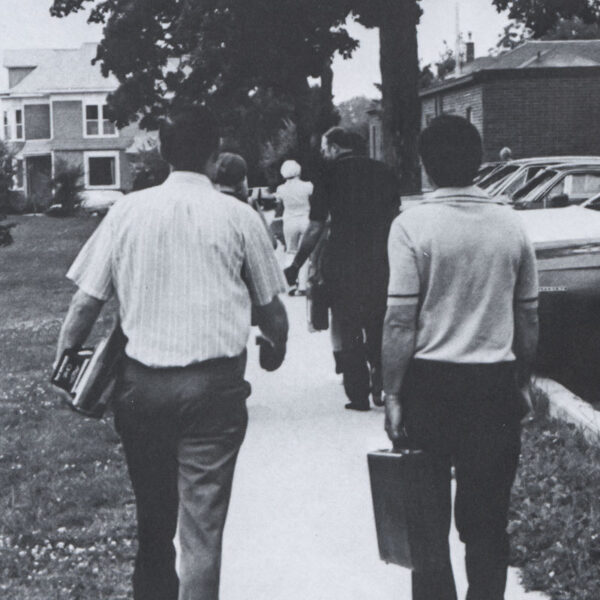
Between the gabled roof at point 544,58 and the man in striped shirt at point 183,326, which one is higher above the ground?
the gabled roof at point 544,58

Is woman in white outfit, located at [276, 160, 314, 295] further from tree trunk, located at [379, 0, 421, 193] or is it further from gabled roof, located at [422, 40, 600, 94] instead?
gabled roof, located at [422, 40, 600, 94]

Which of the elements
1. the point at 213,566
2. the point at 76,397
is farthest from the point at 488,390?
the point at 76,397

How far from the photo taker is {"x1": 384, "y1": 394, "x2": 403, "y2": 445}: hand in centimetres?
459

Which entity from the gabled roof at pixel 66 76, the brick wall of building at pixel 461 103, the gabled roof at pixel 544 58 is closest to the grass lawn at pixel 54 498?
the brick wall of building at pixel 461 103

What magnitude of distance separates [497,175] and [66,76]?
57.3 meters

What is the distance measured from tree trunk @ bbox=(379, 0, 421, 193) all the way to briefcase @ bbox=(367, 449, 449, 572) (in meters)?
21.1

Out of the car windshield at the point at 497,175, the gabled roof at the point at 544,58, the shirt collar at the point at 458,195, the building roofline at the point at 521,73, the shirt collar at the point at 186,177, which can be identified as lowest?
the shirt collar at the point at 458,195

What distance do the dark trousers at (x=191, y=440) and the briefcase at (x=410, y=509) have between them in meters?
0.50

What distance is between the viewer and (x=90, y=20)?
40219mm

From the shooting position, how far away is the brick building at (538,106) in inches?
1631

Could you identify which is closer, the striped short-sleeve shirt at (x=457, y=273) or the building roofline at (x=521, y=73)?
the striped short-sleeve shirt at (x=457, y=273)

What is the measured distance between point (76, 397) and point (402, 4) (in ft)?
76.7

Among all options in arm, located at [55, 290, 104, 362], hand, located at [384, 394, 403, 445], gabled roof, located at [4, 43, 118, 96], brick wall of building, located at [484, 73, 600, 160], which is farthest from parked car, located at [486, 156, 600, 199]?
gabled roof, located at [4, 43, 118, 96]

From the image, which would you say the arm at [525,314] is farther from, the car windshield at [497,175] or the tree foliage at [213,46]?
the tree foliage at [213,46]
